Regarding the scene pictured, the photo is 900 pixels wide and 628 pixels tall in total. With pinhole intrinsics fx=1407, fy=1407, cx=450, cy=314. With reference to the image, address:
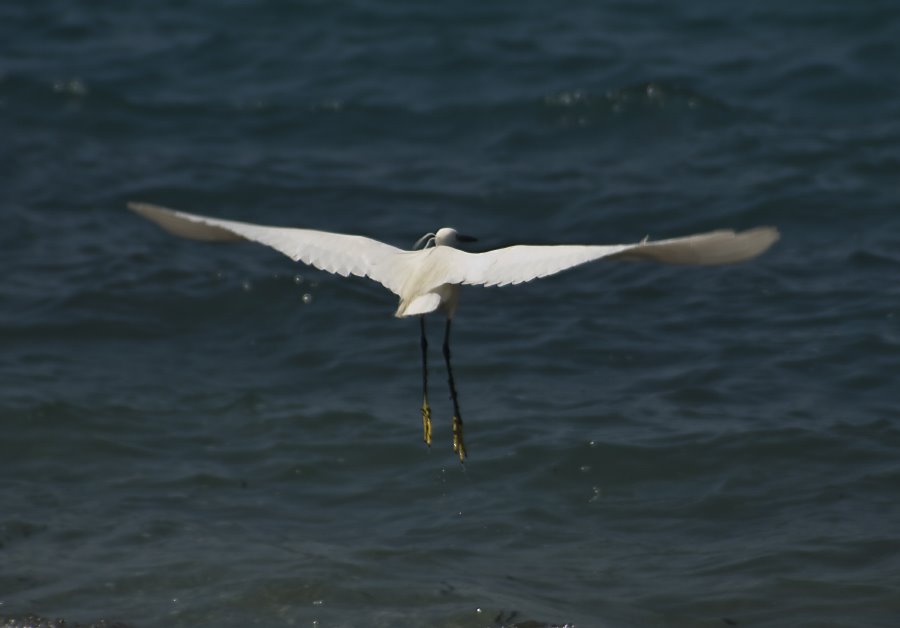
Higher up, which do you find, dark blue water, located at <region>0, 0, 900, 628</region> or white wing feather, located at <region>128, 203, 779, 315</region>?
white wing feather, located at <region>128, 203, 779, 315</region>

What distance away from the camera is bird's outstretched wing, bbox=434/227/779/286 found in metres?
4.40

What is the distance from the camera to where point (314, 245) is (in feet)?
18.3

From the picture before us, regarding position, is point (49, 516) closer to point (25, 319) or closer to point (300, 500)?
point (300, 500)

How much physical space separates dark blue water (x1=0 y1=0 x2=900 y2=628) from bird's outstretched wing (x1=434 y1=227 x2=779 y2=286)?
125cm

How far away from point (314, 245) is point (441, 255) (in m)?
0.55

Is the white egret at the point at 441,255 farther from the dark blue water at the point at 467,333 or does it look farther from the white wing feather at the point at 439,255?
the dark blue water at the point at 467,333

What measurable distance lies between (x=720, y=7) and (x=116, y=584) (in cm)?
886

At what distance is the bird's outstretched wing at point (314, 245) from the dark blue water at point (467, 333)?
1186 mm

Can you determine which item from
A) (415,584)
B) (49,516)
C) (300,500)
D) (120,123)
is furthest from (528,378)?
(120,123)

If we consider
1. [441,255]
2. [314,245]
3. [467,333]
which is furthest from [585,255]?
[467,333]

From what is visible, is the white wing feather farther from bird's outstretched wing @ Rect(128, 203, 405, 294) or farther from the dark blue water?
the dark blue water

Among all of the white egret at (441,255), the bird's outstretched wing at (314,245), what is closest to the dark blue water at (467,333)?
the white egret at (441,255)

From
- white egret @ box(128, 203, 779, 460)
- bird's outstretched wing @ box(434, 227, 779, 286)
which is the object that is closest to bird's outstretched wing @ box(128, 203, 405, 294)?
white egret @ box(128, 203, 779, 460)

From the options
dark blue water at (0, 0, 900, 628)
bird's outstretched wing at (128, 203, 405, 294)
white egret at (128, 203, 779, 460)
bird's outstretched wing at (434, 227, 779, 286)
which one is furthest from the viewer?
dark blue water at (0, 0, 900, 628)
